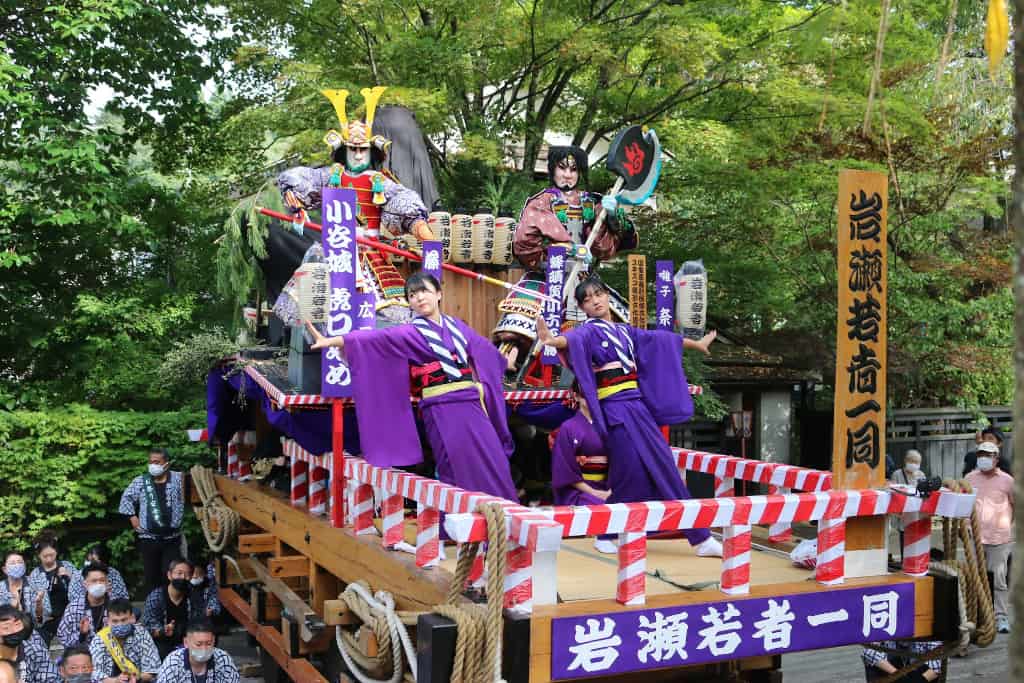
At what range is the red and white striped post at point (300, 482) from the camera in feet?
22.5

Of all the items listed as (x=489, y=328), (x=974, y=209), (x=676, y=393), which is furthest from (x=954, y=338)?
(x=676, y=393)

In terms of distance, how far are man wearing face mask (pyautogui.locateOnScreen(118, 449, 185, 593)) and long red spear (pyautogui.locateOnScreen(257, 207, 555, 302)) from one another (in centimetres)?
286

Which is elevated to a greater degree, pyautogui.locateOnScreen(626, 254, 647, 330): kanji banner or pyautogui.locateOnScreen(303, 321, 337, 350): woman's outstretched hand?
pyautogui.locateOnScreen(626, 254, 647, 330): kanji banner

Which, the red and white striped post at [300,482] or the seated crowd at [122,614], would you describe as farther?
the red and white striped post at [300,482]

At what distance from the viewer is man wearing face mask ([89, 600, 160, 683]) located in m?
6.19

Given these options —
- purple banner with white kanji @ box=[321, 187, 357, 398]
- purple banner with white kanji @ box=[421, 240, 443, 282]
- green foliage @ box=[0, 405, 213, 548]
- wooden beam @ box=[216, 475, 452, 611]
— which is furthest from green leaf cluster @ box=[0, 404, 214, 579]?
purple banner with white kanji @ box=[321, 187, 357, 398]

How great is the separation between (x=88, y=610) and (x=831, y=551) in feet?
18.0

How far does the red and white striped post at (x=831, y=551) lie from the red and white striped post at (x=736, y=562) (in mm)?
472

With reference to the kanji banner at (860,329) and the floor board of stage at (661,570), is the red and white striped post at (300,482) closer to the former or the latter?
the floor board of stage at (661,570)

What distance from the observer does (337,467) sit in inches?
224

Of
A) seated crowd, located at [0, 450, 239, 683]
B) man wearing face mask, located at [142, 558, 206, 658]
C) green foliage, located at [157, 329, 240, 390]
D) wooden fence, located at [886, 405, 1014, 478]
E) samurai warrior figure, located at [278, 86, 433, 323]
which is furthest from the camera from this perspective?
wooden fence, located at [886, 405, 1014, 478]

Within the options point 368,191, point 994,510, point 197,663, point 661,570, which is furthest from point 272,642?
point 994,510

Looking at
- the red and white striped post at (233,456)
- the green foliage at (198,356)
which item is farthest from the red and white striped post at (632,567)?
the red and white striped post at (233,456)

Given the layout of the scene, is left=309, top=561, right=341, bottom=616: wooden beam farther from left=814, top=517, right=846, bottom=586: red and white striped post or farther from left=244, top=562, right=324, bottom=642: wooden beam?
left=814, top=517, right=846, bottom=586: red and white striped post
